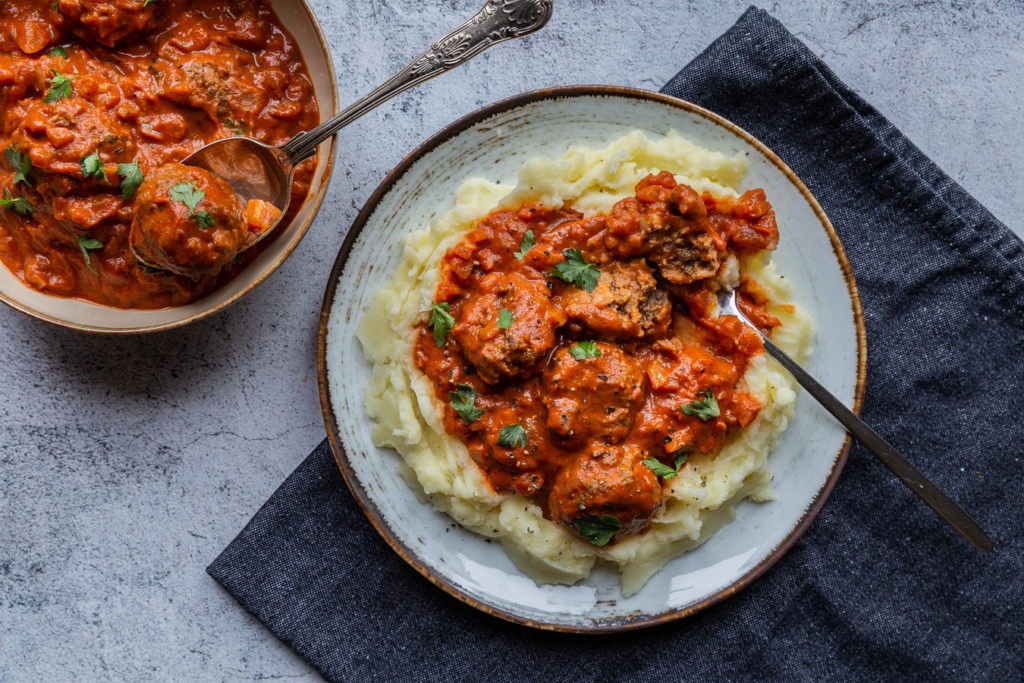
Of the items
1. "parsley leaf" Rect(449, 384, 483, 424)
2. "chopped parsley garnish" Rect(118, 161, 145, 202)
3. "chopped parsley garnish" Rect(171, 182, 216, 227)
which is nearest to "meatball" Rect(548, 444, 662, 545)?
"parsley leaf" Rect(449, 384, 483, 424)

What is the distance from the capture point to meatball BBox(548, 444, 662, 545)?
457 centimetres

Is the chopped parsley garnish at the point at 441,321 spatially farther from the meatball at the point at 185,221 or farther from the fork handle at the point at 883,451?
the fork handle at the point at 883,451

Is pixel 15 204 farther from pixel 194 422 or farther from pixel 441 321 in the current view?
pixel 441 321

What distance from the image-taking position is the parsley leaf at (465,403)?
16.0 ft

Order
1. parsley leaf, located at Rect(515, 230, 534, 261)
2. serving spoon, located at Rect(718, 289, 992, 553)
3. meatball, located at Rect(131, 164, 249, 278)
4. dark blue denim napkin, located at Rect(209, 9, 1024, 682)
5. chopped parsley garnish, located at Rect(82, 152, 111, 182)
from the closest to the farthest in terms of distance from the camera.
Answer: meatball, located at Rect(131, 164, 249, 278) < chopped parsley garnish, located at Rect(82, 152, 111, 182) < parsley leaf, located at Rect(515, 230, 534, 261) < serving spoon, located at Rect(718, 289, 992, 553) < dark blue denim napkin, located at Rect(209, 9, 1024, 682)

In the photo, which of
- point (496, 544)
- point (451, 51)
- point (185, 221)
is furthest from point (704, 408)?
point (185, 221)

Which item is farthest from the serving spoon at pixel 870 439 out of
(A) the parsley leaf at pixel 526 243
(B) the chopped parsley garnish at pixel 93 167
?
(B) the chopped parsley garnish at pixel 93 167

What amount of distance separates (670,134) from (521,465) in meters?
2.27

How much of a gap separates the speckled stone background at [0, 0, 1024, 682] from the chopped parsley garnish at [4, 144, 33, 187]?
1375mm

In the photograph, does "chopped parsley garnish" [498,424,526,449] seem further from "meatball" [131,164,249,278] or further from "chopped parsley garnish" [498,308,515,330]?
"meatball" [131,164,249,278]

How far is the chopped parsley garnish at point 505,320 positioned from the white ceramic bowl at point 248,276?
128 cm

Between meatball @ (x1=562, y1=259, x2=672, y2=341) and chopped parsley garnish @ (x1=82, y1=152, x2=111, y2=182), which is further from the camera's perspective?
meatball @ (x1=562, y1=259, x2=672, y2=341)

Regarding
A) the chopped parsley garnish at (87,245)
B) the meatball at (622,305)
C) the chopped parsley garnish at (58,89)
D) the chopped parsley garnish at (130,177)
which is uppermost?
the chopped parsley garnish at (58,89)

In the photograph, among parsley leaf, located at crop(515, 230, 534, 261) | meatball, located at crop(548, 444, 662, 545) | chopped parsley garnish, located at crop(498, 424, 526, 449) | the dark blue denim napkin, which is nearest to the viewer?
meatball, located at crop(548, 444, 662, 545)
